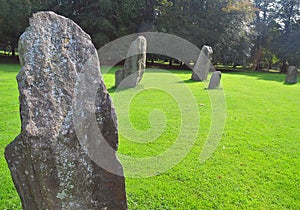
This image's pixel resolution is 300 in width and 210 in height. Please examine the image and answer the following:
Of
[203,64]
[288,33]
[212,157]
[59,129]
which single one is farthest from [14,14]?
[288,33]

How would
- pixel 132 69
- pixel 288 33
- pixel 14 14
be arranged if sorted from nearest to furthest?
pixel 132 69
pixel 14 14
pixel 288 33

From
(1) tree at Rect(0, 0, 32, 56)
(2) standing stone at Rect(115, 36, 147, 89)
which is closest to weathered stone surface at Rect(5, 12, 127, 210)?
(2) standing stone at Rect(115, 36, 147, 89)

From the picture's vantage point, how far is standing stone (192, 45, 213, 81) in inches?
557

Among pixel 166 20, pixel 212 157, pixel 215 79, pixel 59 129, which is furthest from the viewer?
pixel 166 20

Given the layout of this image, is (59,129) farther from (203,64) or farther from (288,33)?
(288,33)

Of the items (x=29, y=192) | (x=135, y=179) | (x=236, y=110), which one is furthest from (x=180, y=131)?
(x=29, y=192)

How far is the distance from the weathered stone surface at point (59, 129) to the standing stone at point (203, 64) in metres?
12.3

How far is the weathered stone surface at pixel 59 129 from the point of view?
211 cm

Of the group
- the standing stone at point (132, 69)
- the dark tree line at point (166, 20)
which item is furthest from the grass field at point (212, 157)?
the dark tree line at point (166, 20)

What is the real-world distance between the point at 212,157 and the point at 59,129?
A: 3.27 metres

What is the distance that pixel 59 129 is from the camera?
86.3 inches

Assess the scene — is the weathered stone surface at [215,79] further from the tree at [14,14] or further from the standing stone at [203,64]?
the tree at [14,14]

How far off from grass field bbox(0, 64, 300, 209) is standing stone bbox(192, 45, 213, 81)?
5.75 m

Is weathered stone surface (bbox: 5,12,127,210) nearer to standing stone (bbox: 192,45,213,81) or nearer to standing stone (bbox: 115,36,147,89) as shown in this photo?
standing stone (bbox: 115,36,147,89)
